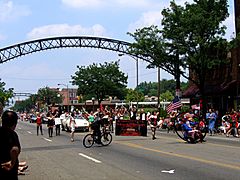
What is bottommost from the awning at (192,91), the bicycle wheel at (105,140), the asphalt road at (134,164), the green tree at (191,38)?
the asphalt road at (134,164)

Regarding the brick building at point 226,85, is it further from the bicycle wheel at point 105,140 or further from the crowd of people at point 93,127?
the bicycle wheel at point 105,140

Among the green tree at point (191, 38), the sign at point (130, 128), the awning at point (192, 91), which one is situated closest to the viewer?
the sign at point (130, 128)

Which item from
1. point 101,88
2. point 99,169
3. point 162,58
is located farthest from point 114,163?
point 101,88

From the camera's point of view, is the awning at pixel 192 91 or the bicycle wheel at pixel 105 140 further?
the awning at pixel 192 91

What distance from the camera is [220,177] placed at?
33.9ft

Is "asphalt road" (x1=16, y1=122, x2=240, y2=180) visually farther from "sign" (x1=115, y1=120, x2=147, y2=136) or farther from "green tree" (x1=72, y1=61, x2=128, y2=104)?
"green tree" (x1=72, y1=61, x2=128, y2=104)

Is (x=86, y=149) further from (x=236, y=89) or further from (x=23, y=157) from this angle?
(x=236, y=89)

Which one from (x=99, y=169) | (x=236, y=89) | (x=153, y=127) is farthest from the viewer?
(x=236, y=89)

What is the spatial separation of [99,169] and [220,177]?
348cm

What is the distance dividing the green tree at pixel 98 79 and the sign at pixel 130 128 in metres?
48.8

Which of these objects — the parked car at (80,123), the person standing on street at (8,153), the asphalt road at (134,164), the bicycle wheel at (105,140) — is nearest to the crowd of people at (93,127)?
the person standing on street at (8,153)

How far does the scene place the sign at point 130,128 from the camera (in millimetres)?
26062

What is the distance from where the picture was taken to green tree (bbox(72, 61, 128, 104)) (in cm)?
7525

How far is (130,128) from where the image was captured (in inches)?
1030
